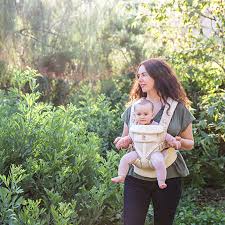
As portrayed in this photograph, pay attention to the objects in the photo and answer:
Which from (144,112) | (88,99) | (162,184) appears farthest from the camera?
(88,99)

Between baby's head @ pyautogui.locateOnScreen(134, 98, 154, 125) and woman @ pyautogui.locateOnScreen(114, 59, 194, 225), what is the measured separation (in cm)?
14

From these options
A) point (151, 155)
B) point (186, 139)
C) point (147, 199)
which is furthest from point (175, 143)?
point (147, 199)

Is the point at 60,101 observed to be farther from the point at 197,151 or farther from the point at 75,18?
the point at 197,151

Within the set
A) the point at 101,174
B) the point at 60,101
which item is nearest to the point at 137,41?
the point at 60,101

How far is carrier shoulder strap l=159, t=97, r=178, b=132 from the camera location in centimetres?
335

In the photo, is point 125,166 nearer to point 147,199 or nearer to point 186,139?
point 147,199

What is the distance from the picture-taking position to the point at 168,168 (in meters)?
3.40

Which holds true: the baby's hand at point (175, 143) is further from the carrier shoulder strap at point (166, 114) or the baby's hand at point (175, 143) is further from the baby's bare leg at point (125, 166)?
the baby's bare leg at point (125, 166)

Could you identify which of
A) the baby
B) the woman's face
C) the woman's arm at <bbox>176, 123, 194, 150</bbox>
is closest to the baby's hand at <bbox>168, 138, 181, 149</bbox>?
the baby

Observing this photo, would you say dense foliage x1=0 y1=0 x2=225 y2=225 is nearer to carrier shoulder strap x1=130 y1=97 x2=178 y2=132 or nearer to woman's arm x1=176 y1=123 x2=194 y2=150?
carrier shoulder strap x1=130 y1=97 x2=178 y2=132

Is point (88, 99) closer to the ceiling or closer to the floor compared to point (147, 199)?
closer to the floor

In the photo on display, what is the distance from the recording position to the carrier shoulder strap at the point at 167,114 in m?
3.35

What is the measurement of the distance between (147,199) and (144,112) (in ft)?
A: 2.04

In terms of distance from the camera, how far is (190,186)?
6719 mm
